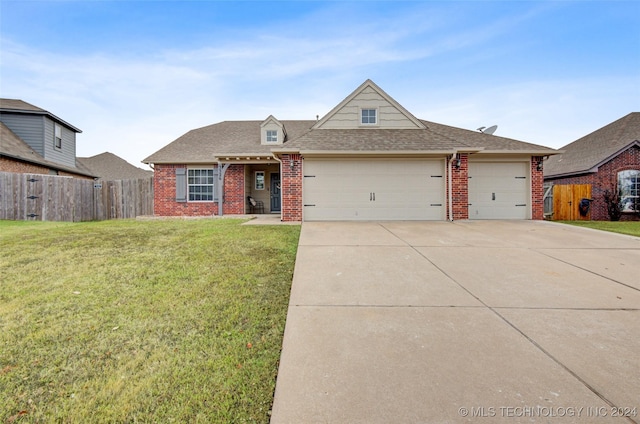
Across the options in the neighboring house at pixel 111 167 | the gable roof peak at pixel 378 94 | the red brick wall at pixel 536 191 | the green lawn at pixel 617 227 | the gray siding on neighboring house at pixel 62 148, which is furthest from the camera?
the neighboring house at pixel 111 167

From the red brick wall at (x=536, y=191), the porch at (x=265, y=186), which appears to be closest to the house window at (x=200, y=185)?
the porch at (x=265, y=186)

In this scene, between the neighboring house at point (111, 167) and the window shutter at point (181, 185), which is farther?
the neighboring house at point (111, 167)

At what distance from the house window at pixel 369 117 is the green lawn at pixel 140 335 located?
24.7ft

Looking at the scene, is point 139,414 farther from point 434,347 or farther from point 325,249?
point 325,249

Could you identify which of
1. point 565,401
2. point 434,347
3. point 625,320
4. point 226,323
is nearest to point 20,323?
point 226,323

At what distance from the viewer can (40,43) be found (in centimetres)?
1176

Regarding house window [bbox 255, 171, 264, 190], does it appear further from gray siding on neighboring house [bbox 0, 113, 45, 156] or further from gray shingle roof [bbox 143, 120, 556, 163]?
gray siding on neighboring house [bbox 0, 113, 45, 156]

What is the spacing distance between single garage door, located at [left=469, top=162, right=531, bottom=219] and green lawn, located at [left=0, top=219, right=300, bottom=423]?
8.42m

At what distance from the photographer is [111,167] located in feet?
94.5

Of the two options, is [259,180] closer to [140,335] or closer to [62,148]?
[140,335]

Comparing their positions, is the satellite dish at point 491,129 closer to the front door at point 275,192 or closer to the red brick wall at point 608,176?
the red brick wall at point 608,176

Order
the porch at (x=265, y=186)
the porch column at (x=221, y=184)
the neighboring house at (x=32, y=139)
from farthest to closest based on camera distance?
1. the porch at (x=265, y=186)
2. the neighboring house at (x=32, y=139)
3. the porch column at (x=221, y=184)

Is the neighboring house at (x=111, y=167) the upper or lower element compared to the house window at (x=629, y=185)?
upper

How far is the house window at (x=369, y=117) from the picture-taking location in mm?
10672
